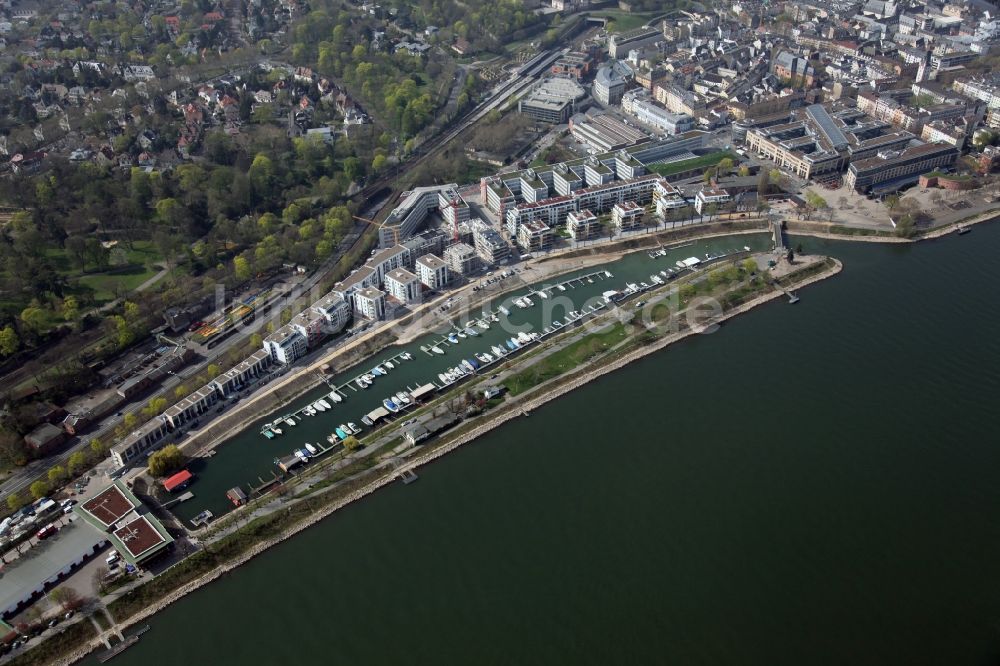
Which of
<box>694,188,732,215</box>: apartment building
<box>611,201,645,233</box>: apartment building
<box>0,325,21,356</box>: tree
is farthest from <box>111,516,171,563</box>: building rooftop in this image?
<box>694,188,732,215</box>: apartment building

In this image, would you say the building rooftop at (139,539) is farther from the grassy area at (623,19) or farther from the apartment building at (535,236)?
the grassy area at (623,19)

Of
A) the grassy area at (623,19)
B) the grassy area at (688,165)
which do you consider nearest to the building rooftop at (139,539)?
the grassy area at (688,165)

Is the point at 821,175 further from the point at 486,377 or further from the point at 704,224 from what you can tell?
the point at 486,377

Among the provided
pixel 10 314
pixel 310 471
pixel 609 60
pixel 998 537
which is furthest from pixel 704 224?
pixel 10 314

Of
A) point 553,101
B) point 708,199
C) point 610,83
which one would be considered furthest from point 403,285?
point 610,83

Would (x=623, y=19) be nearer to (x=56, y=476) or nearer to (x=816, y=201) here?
(x=816, y=201)

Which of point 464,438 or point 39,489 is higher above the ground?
point 39,489
